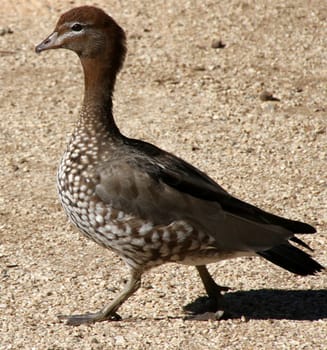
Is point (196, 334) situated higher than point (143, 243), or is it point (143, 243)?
point (143, 243)

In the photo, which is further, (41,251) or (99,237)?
(41,251)

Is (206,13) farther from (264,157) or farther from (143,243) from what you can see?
(143,243)

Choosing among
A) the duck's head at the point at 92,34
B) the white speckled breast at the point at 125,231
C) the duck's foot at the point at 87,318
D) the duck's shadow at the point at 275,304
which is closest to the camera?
the white speckled breast at the point at 125,231

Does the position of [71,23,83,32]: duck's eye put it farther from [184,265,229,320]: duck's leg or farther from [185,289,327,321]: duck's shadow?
[185,289,327,321]: duck's shadow

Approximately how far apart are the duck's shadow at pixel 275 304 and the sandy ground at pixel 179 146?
0.04 ft

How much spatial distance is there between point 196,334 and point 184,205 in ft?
2.52

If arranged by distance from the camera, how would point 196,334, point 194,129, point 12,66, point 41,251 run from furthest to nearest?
point 12,66
point 194,129
point 41,251
point 196,334

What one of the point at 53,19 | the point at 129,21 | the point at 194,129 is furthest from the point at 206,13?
the point at 194,129

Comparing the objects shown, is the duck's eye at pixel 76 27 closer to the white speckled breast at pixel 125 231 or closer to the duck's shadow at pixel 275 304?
the white speckled breast at pixel 125 231

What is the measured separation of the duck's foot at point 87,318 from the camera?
655 cm

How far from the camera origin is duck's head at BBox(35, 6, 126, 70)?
22.6 ft

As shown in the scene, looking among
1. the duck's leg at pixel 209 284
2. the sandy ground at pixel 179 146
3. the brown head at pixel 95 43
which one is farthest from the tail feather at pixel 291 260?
the brown head at pixel 95 43

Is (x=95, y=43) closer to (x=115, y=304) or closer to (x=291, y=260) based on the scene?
(x=115, y=304)

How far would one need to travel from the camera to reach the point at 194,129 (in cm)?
984
